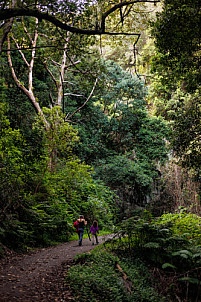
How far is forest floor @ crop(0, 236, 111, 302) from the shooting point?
3965 mm

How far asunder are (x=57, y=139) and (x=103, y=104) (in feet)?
36.9

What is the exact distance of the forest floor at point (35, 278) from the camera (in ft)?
13.0

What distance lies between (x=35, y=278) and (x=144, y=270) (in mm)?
2652

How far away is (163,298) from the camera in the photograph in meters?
4.60

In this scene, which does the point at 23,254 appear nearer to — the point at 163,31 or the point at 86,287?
the point at 86,287

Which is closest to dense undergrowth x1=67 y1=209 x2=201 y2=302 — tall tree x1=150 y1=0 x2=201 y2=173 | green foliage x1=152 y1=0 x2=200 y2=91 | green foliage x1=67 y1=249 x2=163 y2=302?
green foliage x1=67 y1=249 x2=163 y2=302

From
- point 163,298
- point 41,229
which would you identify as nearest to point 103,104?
point 41,229

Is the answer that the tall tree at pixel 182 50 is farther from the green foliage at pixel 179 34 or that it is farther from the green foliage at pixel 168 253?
the green foliage at pixel 168 253

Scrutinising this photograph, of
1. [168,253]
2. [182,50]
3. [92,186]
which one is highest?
[182,50]

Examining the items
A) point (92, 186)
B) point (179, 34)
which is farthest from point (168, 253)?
point (92, 186)

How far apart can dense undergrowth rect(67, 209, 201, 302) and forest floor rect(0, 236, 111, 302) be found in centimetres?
32

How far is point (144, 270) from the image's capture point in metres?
5.74

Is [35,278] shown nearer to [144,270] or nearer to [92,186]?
[144,270]

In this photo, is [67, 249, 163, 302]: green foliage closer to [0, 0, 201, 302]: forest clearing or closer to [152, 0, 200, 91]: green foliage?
[0, 0, 201, 302]: forest clearing
